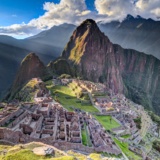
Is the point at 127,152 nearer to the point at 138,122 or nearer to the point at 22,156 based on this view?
the point at 138,122

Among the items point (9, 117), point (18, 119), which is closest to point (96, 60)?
point (18, 119)

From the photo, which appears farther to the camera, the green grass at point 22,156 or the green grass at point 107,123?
the green grass at point 107,123

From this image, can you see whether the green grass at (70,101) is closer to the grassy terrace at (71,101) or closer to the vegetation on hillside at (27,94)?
the grassy terrace at (71,101)

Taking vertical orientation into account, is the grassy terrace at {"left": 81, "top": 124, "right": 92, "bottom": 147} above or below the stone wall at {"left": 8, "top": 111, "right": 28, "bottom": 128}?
below

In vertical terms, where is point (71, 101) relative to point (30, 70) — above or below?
below

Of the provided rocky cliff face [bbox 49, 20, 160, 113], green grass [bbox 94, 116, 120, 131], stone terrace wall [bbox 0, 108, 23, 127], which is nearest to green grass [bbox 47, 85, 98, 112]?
green grass [bbox 94, 116, 120, 131]

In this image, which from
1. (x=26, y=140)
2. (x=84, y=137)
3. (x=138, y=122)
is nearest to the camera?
(x=26, y=140)

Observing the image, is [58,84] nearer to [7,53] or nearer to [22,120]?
[22,120]

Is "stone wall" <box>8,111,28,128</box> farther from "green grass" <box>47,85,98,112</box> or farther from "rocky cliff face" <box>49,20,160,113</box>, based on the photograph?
"rocky cliff face" <box>49,20,160,113</box>

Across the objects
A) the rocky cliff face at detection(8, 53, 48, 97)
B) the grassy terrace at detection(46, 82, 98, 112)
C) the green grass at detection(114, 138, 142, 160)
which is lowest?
the green grass at detection(114, 138, 142, 160)

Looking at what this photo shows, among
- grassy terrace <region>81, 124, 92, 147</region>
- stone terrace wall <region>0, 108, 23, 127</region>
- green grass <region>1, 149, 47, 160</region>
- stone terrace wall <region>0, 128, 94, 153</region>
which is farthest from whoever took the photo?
grassy terrace <region>81, 124, 92, 147</region>

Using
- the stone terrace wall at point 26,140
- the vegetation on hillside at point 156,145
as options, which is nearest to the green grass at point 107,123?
the vegetation on hillside at point 156,145
